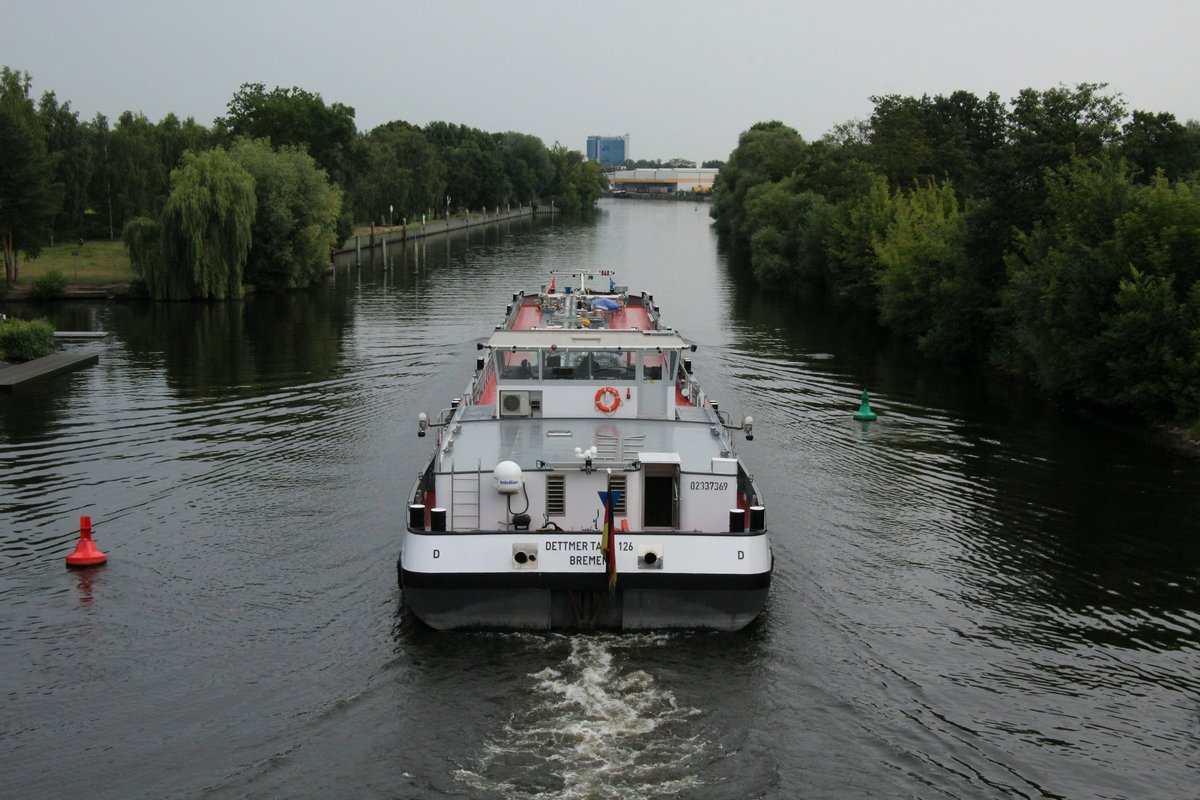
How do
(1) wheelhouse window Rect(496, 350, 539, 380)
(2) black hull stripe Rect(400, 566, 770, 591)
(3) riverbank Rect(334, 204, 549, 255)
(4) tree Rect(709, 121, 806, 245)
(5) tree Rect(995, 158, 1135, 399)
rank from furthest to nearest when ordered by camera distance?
(4) tree Rect(709, 121, 806, 245)
(3) riverbank Rect(334, 204, 549, 255)
(5) tree Rect(995, 158, 1135, 399)
(1) wheelhouse window Rect(496, 350, 539, 380)
(2) black hull stripe Rect(400, 566, 770, 591)

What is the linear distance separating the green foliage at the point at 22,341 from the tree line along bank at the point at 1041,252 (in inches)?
1388

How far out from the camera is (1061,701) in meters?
17.6

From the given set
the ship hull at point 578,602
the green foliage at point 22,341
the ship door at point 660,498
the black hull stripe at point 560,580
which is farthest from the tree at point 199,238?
the black hull stripe at point 560,580

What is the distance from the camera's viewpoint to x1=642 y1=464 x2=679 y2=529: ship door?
806 inches

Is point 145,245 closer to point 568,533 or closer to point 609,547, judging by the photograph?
point 568,533

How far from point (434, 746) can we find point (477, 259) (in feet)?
277

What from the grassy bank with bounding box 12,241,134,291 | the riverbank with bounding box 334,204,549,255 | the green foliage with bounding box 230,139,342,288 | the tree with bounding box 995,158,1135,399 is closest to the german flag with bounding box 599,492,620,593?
the tree with bounding box 995,158,1135,399

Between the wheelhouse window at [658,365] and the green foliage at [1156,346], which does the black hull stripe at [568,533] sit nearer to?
the wheelhouse window at [658,365]

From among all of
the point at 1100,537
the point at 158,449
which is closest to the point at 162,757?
the point at 158,449

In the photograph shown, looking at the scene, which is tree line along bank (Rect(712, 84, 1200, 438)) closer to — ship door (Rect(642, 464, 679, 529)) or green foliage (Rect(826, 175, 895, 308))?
green foliage (Rect(826, 175, 895, 308))

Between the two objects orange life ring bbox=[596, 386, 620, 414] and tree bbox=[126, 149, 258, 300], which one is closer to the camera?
orange life ring bbox=[596, 386, 620, 414]

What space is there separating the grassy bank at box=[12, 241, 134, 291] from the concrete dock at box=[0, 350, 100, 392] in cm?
2255

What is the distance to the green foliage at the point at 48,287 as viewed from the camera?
213ft

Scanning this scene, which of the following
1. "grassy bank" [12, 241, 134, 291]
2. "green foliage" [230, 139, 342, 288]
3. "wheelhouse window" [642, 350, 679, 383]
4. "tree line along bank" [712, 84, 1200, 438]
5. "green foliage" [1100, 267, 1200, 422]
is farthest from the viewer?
"green foliage" [230, 139, 342, 288]
